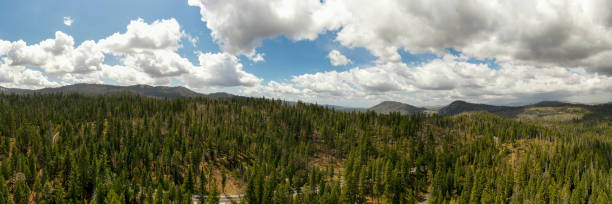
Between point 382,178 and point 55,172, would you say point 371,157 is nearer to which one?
point 382,178

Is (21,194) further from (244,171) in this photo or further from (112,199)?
(244,171)

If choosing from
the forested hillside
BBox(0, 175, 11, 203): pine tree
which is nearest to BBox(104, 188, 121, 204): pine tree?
the forested hillside

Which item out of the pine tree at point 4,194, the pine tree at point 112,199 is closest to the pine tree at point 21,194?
the pine tree at point 4,194

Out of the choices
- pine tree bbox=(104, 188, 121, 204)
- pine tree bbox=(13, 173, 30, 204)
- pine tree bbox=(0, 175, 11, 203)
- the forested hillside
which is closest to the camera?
pine tree bbox=(104, 188, 121, 204)

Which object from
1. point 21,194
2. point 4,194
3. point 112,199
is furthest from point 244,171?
point 4,194

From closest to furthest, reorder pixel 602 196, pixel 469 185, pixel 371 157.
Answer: pixel 602 196
pixel 469 185
pixel 371 157

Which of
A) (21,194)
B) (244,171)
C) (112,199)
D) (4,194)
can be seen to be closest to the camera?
(112,199)

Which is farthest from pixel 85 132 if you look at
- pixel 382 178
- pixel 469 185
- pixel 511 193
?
pixel 511 193

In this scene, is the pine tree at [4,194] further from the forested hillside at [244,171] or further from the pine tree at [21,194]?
the pine tree at [21,194]

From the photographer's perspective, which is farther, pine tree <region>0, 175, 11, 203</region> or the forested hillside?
the forested hillside

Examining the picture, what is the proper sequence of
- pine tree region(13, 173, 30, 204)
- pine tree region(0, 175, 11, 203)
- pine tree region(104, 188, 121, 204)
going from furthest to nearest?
pine tree region(13, 173, 30, 204), pine tree region(0, 175, 11, 203), pine tree region(104, 188, 121, 204)

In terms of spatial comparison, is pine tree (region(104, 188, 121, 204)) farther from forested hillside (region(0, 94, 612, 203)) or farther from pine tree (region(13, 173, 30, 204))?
pine tree (region(13, 173, 30, 204))
